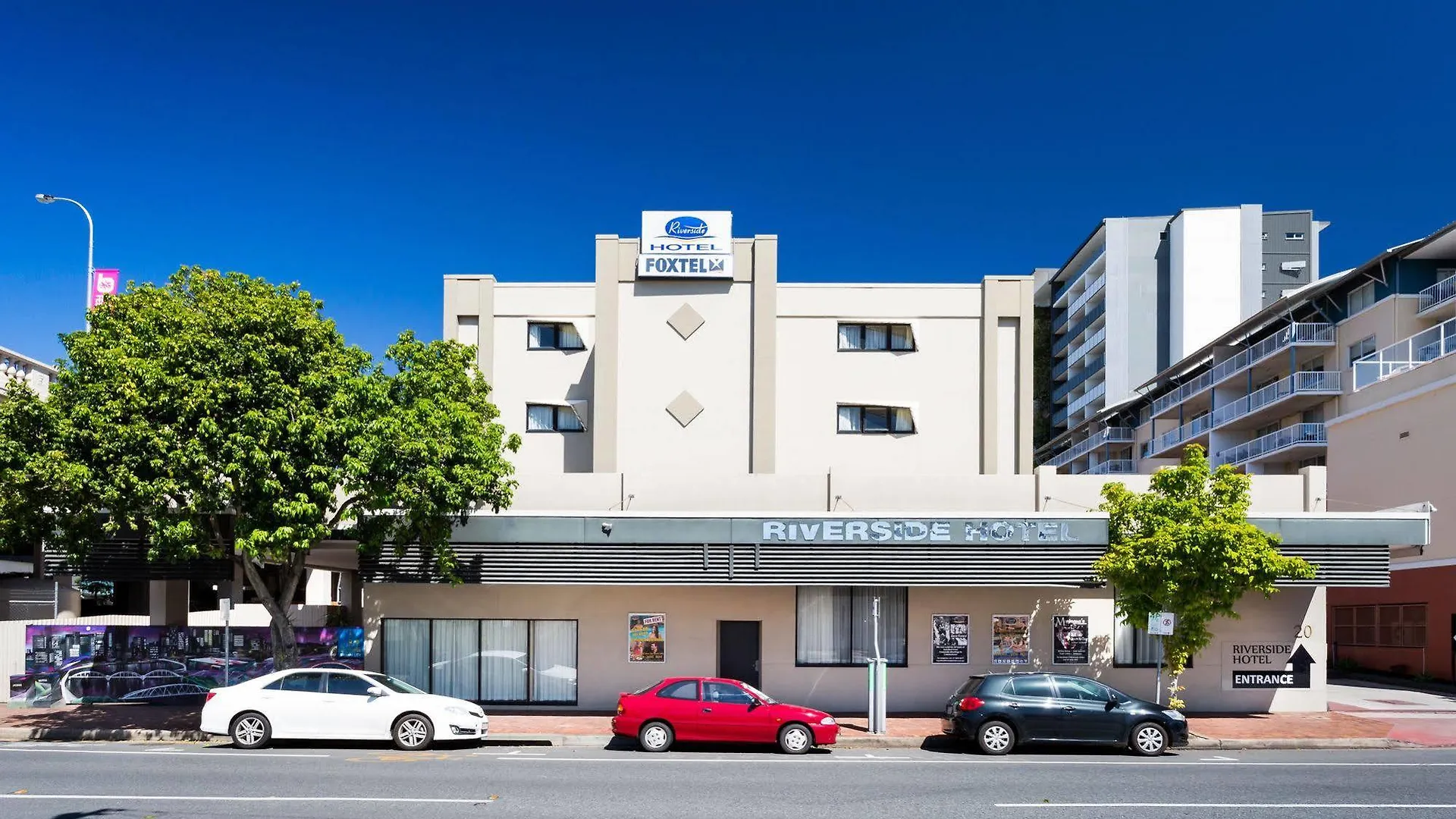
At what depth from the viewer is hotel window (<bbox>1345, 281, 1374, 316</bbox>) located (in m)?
45.7

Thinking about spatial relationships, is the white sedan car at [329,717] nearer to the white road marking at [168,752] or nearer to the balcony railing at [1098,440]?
the white road marking at [168,752]

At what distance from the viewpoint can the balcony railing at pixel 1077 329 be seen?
247 ft

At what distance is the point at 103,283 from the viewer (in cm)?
3181

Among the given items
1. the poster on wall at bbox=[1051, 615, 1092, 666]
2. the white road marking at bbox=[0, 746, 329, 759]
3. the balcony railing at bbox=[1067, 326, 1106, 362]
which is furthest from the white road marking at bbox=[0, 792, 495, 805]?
the balcony railing at bbox=[1067, 326, 1106, 362]

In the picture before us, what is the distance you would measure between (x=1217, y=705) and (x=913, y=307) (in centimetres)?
1401

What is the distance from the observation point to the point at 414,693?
19.3 m

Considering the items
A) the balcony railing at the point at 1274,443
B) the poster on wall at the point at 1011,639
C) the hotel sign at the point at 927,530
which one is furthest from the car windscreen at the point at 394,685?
the balcony railing at the point at 1274,443

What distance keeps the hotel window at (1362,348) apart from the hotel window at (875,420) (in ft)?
75.2

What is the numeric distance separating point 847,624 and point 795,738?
558 centimetres

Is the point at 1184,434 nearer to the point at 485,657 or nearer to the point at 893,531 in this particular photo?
the point at 893,531

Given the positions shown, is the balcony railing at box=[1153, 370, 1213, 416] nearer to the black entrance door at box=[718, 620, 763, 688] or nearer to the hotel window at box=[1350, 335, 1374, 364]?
the hotel window at box=[1350, 335, 1374, 364]

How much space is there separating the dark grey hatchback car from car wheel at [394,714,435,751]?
9165 mm

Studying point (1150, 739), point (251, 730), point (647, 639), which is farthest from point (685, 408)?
point (1150, 739)

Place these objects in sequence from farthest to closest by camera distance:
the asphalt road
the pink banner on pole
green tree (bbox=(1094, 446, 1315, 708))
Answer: the pink banner on pole, green tree (bbox=(1094, 446, 1315, 708)), the asphalt road
